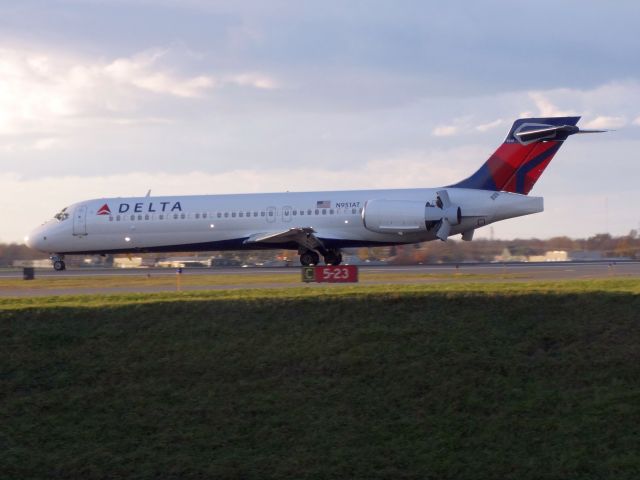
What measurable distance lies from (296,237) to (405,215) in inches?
198

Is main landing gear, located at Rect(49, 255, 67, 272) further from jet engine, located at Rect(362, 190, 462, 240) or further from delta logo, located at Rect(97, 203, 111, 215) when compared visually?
jet engine, located at Rect(362, 190, 462, 240)

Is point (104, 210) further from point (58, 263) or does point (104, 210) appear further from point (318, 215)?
point (318, 215)

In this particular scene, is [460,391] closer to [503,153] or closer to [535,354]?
[535,354]

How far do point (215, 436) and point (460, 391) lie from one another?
406 centimetres

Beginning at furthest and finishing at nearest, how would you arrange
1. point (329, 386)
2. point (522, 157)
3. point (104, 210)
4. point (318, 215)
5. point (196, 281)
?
point (104, 210) → point (318, 215) → point (522, 157) → point (196, 281) → point (329, 386)

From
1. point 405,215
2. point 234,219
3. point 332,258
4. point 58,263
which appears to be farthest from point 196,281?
point 58,263

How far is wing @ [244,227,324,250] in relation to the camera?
37094 millimetres

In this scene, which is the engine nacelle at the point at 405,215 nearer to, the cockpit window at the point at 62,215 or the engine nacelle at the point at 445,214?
the engine nacelle at the point at 445,214

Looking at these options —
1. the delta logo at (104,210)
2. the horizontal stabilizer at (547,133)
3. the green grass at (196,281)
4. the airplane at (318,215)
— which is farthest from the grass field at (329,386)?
the delta logo at (104,210)

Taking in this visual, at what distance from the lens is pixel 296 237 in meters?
37.7

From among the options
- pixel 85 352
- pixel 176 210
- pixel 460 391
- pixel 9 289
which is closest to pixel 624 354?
pixel 460 391

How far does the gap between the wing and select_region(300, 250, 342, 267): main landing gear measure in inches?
13.2

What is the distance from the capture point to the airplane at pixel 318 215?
35.6m

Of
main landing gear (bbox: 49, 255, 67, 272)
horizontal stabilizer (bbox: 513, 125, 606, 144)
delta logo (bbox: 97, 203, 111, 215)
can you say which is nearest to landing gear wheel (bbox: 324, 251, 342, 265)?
horizontal stabilizer (bbox: 513, 125, 606, 144)
